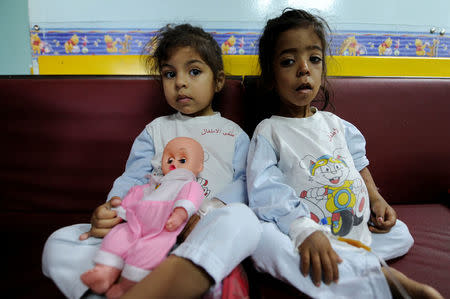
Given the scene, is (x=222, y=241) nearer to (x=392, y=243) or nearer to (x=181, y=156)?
(x=181, y=156)

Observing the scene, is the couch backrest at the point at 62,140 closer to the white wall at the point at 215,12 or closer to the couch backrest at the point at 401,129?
the white wall at the point at 215,12

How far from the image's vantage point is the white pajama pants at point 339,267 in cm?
54

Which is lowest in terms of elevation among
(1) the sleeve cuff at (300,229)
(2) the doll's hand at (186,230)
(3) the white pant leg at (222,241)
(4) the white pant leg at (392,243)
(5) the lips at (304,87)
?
(4) the white pant leg at (392,243)

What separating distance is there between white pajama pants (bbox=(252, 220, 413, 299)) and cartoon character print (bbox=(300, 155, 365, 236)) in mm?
154

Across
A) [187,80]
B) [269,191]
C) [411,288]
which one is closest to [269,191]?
[269,191]

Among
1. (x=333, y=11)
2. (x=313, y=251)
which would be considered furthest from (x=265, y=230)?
(x=333, y=11)

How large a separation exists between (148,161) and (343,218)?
2.22 ft

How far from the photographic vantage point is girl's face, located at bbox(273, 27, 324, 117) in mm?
838

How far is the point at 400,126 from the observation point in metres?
1.09

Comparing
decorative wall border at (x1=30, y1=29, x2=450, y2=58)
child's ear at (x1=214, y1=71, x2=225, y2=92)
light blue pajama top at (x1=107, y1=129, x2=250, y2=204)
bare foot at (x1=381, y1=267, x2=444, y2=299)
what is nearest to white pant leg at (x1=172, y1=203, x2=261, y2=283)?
light blue pajama top at (x1=107, y1=129, x2=250, y2=204)

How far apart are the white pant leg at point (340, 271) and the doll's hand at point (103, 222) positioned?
39 cm

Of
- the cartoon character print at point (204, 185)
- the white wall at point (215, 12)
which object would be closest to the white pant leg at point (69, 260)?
the cartoon character print at point (204, 185)

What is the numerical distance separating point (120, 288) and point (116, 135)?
2.20 feet

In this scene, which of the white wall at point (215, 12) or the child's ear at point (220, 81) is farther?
the white wall at point (215, 12)
